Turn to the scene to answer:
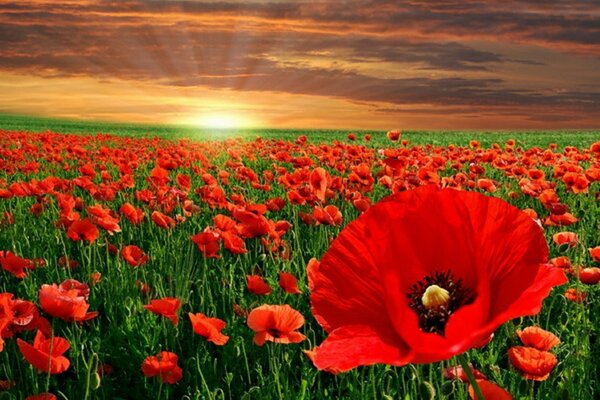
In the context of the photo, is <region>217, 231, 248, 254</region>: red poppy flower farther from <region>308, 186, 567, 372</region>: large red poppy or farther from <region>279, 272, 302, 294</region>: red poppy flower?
<region>308, 186, 567, 372</region>: large red poppy

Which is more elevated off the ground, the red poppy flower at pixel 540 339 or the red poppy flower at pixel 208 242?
the red poppy flower at pixel 540 339

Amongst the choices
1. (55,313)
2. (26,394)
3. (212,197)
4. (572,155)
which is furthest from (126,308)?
(572,155)

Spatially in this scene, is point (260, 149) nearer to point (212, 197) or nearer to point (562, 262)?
point (212, 197)

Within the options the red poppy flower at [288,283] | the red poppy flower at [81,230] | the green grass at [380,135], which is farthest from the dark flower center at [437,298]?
the green grass at [380,135]

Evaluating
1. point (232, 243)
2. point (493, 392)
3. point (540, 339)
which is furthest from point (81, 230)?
point (493, 392)

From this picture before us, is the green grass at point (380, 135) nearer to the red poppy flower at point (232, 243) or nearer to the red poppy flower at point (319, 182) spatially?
the red poppy flower at point (319, 182)

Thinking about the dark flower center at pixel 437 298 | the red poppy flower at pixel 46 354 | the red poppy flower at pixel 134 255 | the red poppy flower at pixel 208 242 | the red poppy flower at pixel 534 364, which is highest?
the dark flower center at pixel 437 298
